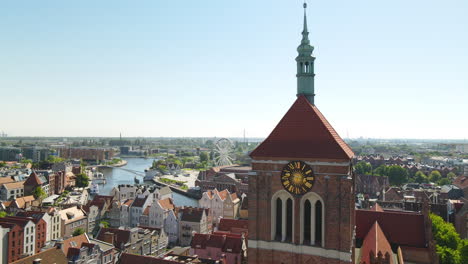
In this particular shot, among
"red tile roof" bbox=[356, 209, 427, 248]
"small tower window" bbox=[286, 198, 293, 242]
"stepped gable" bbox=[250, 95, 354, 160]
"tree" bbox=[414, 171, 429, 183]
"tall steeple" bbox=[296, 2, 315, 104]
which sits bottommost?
"tree" bbox=[414, 171, 429, 183]

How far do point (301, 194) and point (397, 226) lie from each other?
20.6 m

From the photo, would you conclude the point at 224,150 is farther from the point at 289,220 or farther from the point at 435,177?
the point at 289,220

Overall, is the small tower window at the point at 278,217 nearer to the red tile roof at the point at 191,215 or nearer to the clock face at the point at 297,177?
the clock face at the point at 297,177

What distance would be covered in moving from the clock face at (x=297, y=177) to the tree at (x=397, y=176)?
118 m

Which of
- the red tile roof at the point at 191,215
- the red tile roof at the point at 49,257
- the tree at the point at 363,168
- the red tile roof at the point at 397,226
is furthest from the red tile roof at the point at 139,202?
the tree at the point at 363,168

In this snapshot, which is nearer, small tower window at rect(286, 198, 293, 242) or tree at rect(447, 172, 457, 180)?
small tower window at rect(286, 198, 293, 242)

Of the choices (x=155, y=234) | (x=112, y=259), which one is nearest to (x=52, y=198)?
(x=155, y=234)

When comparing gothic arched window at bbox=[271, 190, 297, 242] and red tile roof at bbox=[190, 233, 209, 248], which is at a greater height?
gothic arched window at bbox=[271, 190, 297, 242]

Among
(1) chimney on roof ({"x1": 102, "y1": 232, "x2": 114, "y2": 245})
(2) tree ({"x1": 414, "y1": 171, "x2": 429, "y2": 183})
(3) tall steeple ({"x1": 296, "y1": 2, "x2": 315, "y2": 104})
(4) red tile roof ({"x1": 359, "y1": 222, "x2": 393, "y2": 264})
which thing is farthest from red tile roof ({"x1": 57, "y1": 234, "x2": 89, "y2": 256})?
(2) tree ({"x1": 414, "y1": 171, "x2": 429, "y2": 183})

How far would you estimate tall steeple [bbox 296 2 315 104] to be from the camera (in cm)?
1922

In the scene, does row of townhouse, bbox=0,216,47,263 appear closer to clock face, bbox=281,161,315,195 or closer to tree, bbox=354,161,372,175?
clock face, bbox=281,161,315,195

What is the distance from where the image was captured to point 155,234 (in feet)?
160

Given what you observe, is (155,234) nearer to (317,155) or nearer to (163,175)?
(317,155)

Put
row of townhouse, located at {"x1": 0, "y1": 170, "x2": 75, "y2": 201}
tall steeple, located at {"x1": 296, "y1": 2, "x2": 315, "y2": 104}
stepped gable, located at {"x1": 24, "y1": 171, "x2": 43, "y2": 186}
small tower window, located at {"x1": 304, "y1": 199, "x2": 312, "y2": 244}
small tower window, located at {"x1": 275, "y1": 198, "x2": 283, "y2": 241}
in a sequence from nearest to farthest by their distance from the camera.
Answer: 1. small tower window, located at {"x1": 304, "y1": 199, "x2": 312, "y2": 244}
2. small tower window, located at {"x1": 275, "y1": 198, "x2": 283, "y2": 241}
3. tall steeple, located at {"x1": 296, "y1": 2, "x2": 315, "y2": 104}
4. row of townhouse, located at {"x1": 0, "y1": 170, "x2": 75, "y2": 201}
5. stepped gable, located at {"x1": 24, "y1": 171, "x2": 43, "y2": 186}
